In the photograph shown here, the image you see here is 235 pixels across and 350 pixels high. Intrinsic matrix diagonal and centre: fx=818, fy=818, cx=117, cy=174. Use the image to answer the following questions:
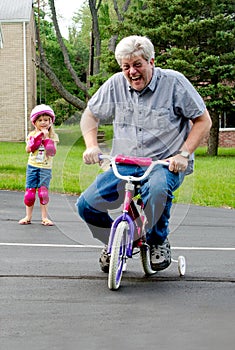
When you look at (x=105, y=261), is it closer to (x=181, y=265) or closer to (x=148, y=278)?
(x=148, y=278)

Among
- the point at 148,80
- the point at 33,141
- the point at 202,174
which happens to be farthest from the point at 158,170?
the point at 202,174

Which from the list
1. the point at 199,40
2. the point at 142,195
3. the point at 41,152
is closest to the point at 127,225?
the point at 142,195

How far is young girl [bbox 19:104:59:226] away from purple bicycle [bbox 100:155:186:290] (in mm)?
3318

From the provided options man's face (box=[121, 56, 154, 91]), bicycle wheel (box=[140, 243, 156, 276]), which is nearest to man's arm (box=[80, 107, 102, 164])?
man's face (box=[121, 56, 154, 91])

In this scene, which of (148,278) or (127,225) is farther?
(148,278)

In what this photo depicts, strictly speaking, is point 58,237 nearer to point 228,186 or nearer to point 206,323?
point 206,323

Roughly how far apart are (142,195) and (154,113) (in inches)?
22.8

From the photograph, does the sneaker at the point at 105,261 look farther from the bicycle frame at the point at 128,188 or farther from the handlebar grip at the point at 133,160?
the handlebar grip at the point at 133,160

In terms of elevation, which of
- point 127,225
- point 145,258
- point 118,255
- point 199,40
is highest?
point 199,40

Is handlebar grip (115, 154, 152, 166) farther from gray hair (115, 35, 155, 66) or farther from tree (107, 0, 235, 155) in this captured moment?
→ tree (107, 0, 235, 155)

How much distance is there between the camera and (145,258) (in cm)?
605

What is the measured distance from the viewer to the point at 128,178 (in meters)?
5.67

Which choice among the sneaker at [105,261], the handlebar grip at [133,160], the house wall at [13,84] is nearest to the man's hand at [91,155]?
the handlebar grip at [133,160]

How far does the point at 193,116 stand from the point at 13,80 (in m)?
34.4
